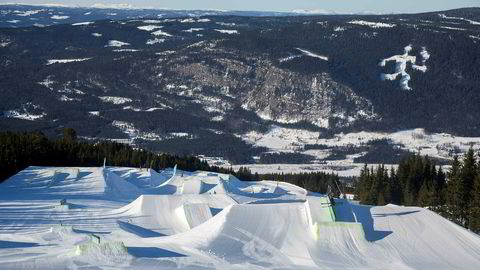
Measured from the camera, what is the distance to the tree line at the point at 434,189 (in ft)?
202

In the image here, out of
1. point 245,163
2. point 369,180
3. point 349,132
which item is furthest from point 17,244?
point 349,132

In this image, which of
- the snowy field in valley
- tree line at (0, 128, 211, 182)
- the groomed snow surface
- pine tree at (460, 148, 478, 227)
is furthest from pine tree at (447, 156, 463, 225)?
the snowy field in valley

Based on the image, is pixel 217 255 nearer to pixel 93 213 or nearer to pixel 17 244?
pixel 17 244

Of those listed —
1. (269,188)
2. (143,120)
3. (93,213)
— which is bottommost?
(143,120)

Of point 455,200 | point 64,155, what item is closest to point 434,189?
point 455,200

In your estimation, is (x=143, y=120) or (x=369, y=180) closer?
(x=369, y=180)

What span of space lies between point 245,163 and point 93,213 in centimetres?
8968

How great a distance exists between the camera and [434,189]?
68750mm

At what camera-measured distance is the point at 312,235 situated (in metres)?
41.9

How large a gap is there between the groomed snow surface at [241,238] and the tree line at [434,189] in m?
14.6

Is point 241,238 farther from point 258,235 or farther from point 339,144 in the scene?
point 339,144

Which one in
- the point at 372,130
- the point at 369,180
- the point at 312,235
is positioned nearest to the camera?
the point at 312,235

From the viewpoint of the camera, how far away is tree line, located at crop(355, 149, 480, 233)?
61.5 meters

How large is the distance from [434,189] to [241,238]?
104 ft
